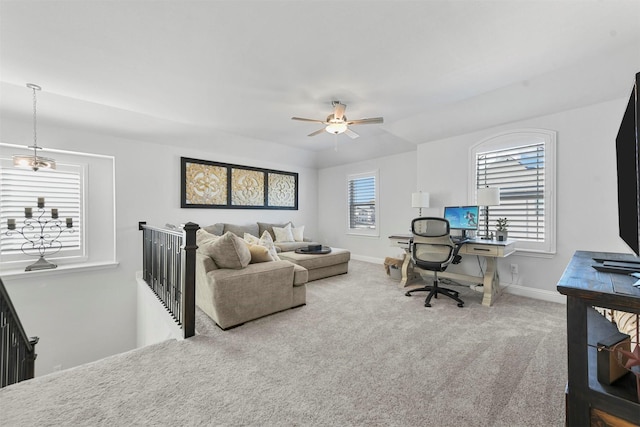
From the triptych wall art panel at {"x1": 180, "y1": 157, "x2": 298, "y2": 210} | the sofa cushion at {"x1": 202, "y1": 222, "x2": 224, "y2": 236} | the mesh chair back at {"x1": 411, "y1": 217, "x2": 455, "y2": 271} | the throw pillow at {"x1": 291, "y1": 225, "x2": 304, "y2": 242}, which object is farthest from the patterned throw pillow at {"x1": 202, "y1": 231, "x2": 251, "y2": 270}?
the throw pillow at {"x1": 291, "y1": 225, "x2": 304, "y2": 242}

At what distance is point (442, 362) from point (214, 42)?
318cm

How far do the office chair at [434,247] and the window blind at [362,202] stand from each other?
2.61 metres

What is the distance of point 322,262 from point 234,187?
8.56ft

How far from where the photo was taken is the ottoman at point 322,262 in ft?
13.9

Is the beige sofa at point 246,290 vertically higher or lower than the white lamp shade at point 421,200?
lower

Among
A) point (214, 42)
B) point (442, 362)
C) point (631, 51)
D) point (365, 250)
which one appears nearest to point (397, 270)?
point (365, 250)

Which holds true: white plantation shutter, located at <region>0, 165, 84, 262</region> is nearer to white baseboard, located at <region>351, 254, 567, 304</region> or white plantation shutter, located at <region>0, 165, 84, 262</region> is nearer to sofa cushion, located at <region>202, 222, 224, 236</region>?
sofa cushion, located at <region>202, 222, 224, 236</region>

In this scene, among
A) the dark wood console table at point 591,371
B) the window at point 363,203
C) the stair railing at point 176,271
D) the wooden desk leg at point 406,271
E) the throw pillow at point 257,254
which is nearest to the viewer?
the dark wood console table at point 591,371

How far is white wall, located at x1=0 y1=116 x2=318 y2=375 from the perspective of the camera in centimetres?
356

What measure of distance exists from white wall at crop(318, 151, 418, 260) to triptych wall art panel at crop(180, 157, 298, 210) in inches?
35.5

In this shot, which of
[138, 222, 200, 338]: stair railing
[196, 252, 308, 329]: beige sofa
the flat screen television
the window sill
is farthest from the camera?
the window sill

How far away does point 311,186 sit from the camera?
708cm

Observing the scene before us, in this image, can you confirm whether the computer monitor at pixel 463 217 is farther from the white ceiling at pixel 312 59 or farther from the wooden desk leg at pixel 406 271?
the white ceiling at pixel 312 59

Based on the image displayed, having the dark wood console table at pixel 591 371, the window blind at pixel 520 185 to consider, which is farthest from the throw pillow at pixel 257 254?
the window blind at pixel 520 185
